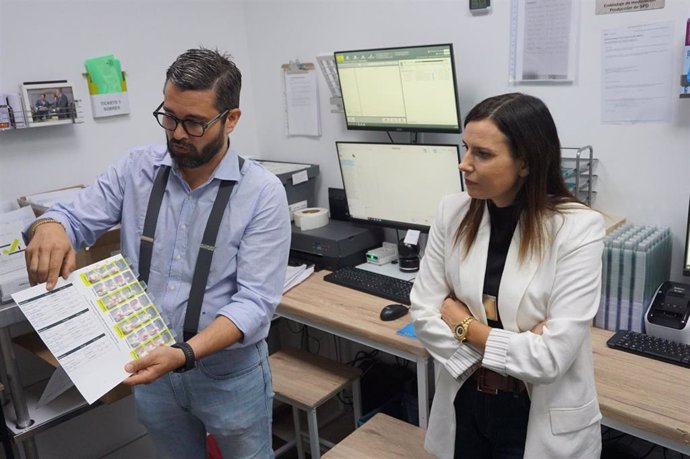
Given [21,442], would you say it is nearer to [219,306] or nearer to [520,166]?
[219,306]

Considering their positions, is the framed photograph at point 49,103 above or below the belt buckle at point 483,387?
above

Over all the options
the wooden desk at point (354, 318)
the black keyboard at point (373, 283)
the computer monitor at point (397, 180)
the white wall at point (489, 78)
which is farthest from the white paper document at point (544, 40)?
the wooden desk at point (354, 318)

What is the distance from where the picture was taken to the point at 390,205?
8.63 ft

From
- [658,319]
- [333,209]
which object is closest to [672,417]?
[658,319]

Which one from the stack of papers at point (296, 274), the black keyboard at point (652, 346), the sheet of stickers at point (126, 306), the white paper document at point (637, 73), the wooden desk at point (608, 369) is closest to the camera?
the sheet of stickers at point (126, 306)

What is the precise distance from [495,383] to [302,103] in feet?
6.83

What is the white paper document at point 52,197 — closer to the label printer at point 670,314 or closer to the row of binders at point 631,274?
the row of binders at point 631,274

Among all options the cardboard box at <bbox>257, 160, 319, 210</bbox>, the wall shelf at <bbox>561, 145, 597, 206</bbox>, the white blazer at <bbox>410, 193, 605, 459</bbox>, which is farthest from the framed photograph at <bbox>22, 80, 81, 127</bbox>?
the wall shelf at <bbox>561, 145, 597, 206</bbox>

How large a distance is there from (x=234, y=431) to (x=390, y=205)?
1.28 meters

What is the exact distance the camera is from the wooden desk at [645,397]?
4.89 ft

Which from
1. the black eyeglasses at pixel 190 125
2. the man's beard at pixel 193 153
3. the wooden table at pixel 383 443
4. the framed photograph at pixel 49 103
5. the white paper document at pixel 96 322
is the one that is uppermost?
the framed photograph at pixel 49 103

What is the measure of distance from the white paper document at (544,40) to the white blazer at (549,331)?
1004mm

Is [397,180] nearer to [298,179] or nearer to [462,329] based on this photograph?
[298,179]

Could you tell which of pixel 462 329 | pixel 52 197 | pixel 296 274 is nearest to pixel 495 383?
pixel 462 329
